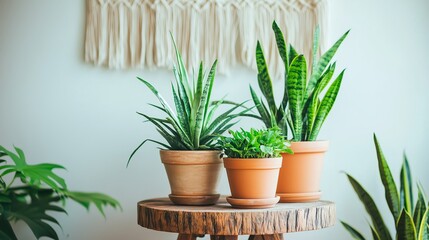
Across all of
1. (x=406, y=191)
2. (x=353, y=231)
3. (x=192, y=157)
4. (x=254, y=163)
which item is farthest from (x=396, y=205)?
(x=192, y=157)

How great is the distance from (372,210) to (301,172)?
1.21ft

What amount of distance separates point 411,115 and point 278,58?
0.51m

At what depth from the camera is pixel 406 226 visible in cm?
190

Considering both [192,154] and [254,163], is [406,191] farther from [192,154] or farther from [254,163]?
[192,154]

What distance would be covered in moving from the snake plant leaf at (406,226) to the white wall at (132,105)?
10.9 inches

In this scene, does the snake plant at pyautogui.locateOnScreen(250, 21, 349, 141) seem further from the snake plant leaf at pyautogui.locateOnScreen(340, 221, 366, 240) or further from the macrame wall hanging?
the snake plant leaf at pyautogui.locateOnScreen(340, 221, 366, 240)

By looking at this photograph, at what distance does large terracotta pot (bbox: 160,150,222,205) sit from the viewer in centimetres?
175

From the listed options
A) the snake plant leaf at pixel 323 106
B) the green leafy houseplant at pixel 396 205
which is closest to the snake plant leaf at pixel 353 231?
the green leafy houseplant at pixel 396 205

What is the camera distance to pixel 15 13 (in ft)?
7.55

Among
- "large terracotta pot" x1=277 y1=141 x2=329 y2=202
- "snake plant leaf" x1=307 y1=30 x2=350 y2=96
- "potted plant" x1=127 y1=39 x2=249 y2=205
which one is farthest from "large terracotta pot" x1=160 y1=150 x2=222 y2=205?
"snake plant leaf" x1=307 y1=30 x2=350 y2=96

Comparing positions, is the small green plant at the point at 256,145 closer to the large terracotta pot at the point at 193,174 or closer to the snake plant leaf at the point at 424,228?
the large terracotta pot at the point at 193,174

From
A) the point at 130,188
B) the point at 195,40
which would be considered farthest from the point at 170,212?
the point at 195,40

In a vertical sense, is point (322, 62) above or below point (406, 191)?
above

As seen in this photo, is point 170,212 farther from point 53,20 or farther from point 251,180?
point 53,20
